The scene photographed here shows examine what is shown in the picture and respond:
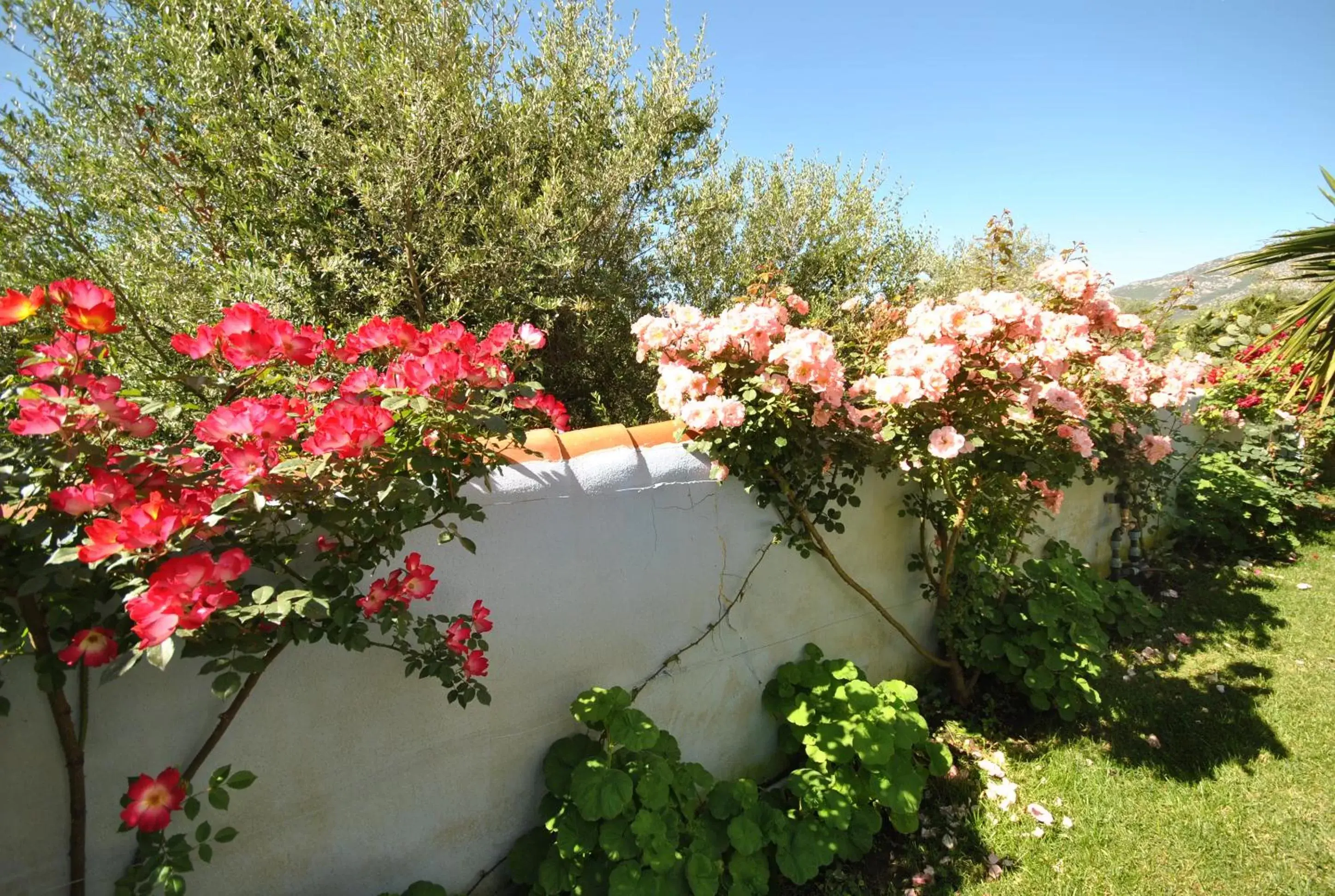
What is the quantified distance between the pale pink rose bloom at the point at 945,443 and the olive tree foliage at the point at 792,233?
7.63ft

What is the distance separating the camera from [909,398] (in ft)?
8.17

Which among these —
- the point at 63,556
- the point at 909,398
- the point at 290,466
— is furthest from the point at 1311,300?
the point at 63,556

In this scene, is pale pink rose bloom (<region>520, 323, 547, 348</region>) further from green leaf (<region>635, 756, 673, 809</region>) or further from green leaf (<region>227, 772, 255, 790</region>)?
green leaf (<region>635, 756, 673, 809</region>)

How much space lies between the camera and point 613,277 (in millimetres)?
4180

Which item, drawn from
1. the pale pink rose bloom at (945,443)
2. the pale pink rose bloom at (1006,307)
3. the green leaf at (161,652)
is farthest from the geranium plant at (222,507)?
the pale pink rose bloom at (1006,307)

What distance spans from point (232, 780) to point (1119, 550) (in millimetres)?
5973

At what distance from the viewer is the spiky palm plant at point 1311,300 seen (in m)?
5.27

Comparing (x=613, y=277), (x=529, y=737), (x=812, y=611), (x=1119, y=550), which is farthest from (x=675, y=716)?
(x=1119, y=550)

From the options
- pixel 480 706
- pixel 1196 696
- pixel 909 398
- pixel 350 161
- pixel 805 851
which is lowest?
pixel 1196 696

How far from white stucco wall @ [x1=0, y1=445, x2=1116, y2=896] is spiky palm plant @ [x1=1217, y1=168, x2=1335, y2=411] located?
215 inches

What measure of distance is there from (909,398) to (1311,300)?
551 centimetres

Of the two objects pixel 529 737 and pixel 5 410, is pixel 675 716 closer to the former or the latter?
pixel 529 737

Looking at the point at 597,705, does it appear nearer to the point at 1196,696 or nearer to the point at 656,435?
the point at 656,435

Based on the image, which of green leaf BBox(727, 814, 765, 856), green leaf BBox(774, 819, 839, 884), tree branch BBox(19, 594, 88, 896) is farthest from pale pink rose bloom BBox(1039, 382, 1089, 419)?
tree branch BBox(19, 594, 88, 896)
